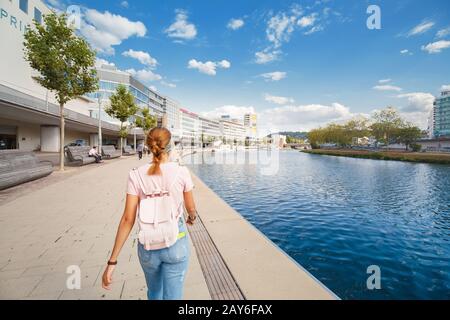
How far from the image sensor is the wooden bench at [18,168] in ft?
28.2

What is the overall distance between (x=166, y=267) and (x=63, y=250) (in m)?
3.56

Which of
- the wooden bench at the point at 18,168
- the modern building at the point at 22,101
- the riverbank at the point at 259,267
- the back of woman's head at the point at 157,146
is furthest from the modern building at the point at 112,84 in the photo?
the back of woman's head at the point at 157,146

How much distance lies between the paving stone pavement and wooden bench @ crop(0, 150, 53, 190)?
1.16m

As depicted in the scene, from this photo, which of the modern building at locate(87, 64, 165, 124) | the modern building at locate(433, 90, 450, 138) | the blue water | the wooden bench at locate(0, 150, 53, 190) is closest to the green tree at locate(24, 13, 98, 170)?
the wooden bench at locate(0, 150, 53, 190)

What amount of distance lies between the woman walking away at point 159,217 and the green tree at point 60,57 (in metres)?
14.5

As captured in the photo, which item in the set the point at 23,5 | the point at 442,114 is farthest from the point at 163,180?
the point at 442,114

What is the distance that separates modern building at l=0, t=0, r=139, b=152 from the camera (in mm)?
23094

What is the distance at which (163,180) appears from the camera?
6.11 ft
